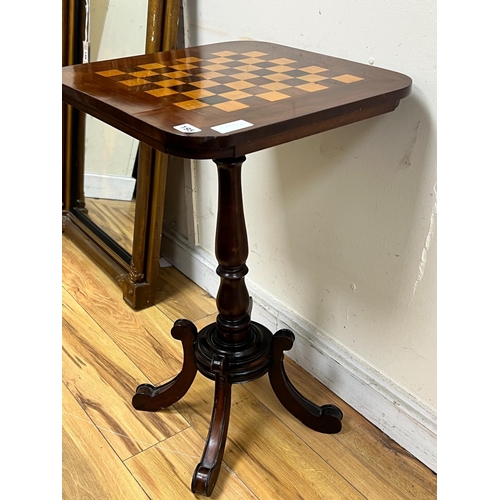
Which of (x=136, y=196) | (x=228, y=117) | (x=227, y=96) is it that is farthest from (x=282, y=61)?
(x=136, y=196)

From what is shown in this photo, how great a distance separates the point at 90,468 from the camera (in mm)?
1379

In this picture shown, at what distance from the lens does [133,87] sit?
3.76ft

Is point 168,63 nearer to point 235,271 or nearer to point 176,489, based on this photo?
point 235,271

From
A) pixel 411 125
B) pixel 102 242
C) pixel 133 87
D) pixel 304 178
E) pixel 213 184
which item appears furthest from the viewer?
pixel 102 242

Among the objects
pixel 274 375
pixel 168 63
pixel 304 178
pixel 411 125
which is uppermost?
pixel 168 63

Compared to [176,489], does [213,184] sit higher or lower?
higher

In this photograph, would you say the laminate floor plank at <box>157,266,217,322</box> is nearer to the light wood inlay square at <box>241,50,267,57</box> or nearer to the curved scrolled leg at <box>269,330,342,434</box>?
the curved scrolled leg at <box>269,330,342,434</box>

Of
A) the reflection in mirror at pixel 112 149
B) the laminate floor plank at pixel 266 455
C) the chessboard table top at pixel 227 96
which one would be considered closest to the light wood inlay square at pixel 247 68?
the chessboard table top at pixel 227 96

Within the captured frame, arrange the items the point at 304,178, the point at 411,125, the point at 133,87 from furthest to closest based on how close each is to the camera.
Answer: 1. the point at 304,178
2. the point at 411,125
3. the point at 133,87

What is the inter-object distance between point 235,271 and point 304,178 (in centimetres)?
33

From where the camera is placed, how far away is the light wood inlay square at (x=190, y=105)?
1.04 m

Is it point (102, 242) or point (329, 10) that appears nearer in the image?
point (329, 10)

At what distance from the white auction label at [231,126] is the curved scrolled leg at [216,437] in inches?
23.6

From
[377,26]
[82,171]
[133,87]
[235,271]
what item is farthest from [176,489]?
[82,171]
